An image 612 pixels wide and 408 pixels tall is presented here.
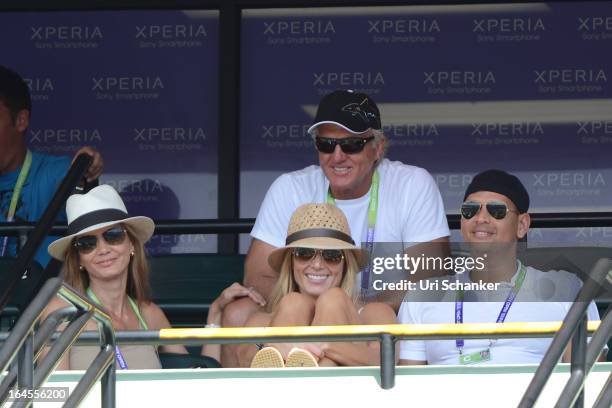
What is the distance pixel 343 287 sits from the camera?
6016mm

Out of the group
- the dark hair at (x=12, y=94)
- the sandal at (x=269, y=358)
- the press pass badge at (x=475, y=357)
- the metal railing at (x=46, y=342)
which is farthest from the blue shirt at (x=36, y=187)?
the metal railing at (x=46, y=342)

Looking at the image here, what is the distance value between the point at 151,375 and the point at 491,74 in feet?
13.5

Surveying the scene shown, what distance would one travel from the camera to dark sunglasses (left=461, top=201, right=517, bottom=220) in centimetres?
616

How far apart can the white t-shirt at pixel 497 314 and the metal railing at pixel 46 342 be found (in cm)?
184

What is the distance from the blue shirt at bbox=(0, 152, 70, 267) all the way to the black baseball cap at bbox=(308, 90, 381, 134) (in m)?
1.89

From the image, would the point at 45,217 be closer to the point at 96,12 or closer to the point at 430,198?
the point at 430,198

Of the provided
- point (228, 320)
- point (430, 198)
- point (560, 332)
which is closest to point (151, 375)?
point (228, 320)

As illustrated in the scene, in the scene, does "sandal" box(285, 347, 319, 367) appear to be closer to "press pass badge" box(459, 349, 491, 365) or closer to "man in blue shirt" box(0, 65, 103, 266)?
"press pass badge" box(459, 349, 491, 365)

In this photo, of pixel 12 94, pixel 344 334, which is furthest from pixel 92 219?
pixel 12 94

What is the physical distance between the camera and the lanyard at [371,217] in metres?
6.27

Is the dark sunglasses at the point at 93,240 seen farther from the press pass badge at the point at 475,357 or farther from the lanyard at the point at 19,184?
A: the lanyard at the point at 19,184

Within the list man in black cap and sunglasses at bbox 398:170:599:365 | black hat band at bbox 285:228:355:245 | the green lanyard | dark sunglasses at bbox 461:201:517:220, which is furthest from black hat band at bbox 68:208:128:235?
dark sunglasses at bbox 461:201:517:220

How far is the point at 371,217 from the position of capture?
21.1 feet

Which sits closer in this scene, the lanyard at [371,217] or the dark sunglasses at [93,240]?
the dark sunglasses at [93,240]
